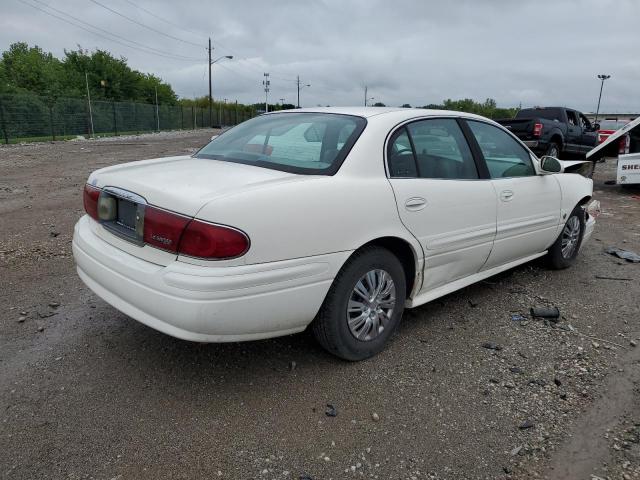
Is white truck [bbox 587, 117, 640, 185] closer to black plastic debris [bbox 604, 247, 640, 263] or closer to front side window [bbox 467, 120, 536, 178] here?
black plastic debris [bbox 604, 247, 640, 263]

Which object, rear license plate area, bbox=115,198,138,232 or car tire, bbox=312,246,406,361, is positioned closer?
rear license plate area, bbox=115,198,138,232

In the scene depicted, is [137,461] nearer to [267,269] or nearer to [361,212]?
[267,269]

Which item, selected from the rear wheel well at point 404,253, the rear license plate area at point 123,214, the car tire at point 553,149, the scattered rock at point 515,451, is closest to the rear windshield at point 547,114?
the car tire at point 553,149

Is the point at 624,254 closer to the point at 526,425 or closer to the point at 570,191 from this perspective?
the point at 570,191

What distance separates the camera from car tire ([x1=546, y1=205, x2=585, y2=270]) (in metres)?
4.73

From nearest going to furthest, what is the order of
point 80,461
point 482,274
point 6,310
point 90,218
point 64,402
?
1. point 80,461
2. point 64,402
3. point 90,218
4. point 6,310
5. point 482,274

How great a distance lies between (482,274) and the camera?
3.87 metres

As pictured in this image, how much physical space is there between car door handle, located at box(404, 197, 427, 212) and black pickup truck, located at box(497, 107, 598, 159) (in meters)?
11.1

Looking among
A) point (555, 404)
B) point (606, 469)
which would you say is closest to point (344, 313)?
point (555, 404)

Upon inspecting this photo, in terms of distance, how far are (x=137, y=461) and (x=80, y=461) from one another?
248 mm

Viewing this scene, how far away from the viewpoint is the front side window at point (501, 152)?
3.79m

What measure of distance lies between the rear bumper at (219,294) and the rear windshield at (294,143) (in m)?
0.62

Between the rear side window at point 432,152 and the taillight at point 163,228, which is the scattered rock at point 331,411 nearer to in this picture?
the taillight at point 163,228

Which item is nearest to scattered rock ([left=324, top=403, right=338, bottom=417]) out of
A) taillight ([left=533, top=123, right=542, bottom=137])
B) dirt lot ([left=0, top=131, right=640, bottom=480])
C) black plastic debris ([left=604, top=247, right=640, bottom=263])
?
dirt lot ([left=0, top=131, right=640, bottom=480])
